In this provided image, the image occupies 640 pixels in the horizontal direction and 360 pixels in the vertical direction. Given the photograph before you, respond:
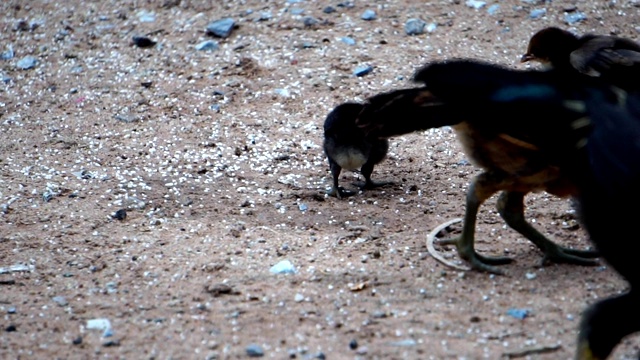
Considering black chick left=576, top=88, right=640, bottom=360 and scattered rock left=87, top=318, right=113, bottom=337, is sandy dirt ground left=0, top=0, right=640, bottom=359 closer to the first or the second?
scattered rock left=87, top=318, right=113, bottom=337

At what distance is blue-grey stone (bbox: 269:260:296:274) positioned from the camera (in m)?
4.87

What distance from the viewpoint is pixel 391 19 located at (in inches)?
321

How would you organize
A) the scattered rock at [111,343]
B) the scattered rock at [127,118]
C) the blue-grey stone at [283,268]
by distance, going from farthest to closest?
the scattered rock at [127,118]
the blue-grey stone at [283,268]
the scattered rock at [111,343]

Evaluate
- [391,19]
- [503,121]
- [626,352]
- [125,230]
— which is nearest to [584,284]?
[626,352]

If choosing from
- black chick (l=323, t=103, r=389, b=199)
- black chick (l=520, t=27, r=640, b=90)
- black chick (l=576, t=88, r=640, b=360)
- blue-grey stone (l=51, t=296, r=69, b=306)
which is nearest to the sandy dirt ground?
blue-grey stone (l=51, t=296, r=69, b=306)

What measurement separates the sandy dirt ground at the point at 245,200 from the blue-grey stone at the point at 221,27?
85 mm

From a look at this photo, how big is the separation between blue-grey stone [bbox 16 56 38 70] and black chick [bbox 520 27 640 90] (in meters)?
4.56

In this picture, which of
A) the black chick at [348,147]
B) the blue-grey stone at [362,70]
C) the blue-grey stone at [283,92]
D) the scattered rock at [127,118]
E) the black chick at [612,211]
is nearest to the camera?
the black chick at [612,211]

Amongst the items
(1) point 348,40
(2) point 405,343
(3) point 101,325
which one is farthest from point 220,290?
(1) point 348,40

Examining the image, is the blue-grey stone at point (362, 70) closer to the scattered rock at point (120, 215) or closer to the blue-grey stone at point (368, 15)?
the blue-grey stone at point (368, 15)

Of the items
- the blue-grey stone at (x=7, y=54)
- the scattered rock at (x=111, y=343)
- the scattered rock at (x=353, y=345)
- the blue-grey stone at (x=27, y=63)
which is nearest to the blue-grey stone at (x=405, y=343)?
the scattered rock at (x=353, y=345)

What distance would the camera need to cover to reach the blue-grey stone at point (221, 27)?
812cm

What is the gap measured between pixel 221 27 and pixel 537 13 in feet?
9.46

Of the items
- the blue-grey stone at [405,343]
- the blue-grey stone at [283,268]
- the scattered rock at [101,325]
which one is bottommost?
the blue-grey stone at [283,268]
